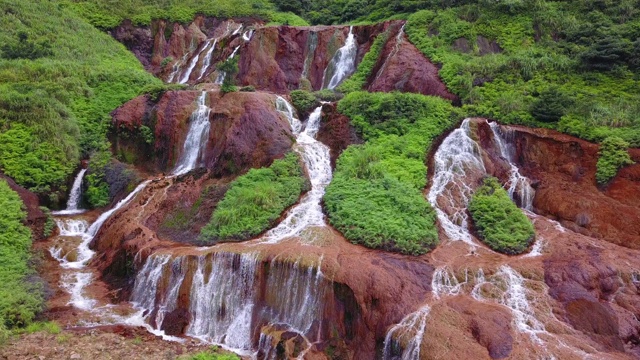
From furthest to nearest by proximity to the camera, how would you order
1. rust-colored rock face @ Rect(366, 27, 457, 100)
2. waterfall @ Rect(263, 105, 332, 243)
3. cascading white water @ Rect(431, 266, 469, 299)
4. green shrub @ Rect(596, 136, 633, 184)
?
rust-colored rock face @ Rect(366, 27, 457, 100), green shrub @ Rect(596, 136, 633, 184), waterfall @ Rect(263, 105, 332, 243), cascading white water @ Rect(431, 266, 469, 299)

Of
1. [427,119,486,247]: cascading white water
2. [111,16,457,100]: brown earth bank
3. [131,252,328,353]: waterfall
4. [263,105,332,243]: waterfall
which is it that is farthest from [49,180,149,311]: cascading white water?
[111,16,457,100]: brown earth bank

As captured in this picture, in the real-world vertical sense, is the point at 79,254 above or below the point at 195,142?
below

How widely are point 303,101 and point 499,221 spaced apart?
12.1 metres

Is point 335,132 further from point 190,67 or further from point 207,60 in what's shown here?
point 190,67

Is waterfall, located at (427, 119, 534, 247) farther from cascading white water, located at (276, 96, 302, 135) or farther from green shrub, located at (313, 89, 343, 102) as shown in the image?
green shrub, located at (313, 89, 343, 102)

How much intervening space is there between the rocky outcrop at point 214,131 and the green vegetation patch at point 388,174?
3.52 meters

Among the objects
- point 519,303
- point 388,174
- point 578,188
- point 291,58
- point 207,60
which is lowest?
point 519,303

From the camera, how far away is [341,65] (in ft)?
98.7

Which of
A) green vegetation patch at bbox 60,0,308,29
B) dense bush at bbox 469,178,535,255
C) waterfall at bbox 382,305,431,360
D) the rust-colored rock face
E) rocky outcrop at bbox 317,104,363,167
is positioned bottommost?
waterfall at bbox 382,305,431,360

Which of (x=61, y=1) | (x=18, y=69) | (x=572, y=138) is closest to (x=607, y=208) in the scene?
(x=572, y=138)

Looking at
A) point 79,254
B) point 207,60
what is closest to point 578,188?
point 79,254

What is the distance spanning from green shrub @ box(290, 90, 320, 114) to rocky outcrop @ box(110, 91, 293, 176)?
1371 mm

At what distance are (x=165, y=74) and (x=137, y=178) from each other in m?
16.1

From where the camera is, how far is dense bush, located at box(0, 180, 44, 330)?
13.5 metres
